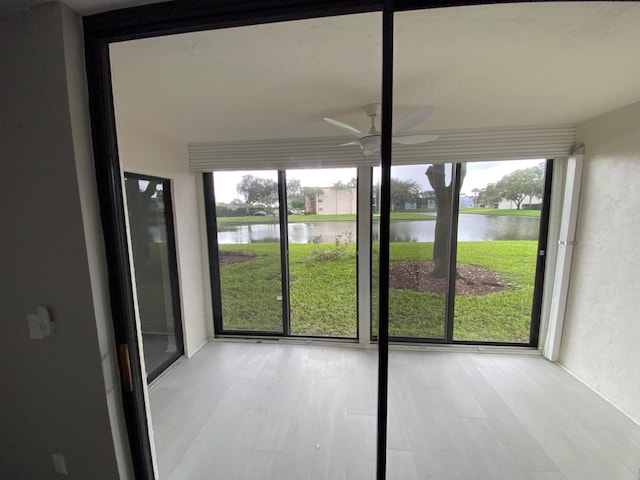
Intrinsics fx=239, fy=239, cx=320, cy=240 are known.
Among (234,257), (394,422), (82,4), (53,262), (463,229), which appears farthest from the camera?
(234,257)

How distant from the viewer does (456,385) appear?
7.79 ft

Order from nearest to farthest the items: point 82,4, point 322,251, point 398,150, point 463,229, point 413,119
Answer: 1. point 82,4
2. point 413,119
3. point 398,150
4. point 463,229
5. point 322,251

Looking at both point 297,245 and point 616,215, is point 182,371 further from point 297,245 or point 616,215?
point 616,215

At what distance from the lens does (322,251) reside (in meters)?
3.17

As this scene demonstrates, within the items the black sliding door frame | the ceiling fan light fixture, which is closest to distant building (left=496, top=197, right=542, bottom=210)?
the ceiling fan light fixture

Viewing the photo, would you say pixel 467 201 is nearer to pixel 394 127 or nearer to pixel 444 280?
pixel 444 280

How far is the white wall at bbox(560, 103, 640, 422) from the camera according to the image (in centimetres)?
196

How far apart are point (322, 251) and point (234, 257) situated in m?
Answer: 1.21

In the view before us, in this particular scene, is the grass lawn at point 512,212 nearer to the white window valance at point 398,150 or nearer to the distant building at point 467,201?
the distant building at point 467,201

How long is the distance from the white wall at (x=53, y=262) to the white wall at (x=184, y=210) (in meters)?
1.38

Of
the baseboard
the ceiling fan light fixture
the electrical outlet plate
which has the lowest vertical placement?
the baseboard

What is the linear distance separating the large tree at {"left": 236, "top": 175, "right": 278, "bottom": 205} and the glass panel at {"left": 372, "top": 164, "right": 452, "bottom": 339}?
4.31 feet

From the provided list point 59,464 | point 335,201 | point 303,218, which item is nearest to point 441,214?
point 335,201

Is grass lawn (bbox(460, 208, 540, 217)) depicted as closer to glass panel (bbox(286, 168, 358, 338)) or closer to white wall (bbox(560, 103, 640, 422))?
white wall (bbox(560, 103, 640, 422))
